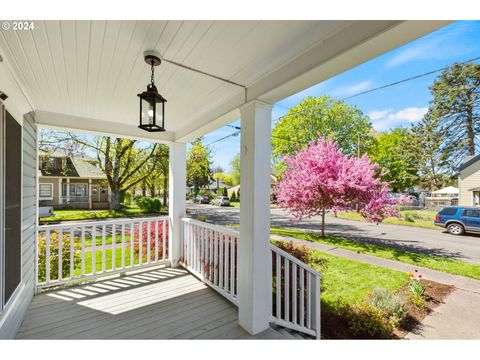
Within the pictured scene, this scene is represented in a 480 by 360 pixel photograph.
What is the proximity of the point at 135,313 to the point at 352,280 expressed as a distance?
12.1 ft

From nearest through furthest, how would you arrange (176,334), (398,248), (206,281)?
1. (176,334)
2. (206,281)
3. (398,248)

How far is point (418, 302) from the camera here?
10.6 feet

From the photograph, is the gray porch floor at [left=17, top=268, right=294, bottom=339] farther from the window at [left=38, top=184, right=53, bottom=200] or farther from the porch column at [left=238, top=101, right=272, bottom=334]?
the window at [left=38, top=184, right=53, bottom=200]

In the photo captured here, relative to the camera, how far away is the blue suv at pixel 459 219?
5895 millimetres

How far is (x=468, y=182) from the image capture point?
625cm

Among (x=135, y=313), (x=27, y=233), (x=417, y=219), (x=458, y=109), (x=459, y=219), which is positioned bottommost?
(x=417, y=219)

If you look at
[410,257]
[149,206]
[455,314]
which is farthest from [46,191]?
[455,314]

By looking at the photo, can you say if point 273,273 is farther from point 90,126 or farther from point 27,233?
point 90,126

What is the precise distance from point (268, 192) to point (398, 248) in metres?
6.08

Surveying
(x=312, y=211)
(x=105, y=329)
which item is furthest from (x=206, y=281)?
(x=312, y=211)

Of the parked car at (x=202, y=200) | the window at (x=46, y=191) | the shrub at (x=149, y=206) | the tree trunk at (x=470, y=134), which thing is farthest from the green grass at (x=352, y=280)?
the parked car at (x=202, y=200)

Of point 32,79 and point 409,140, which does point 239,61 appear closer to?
point 32,79

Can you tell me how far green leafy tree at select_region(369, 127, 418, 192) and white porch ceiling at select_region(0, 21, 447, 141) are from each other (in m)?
19.1

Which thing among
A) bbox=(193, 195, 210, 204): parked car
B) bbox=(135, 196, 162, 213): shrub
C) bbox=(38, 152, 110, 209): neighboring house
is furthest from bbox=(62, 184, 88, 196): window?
bbox=(193, 195, 210, 204): parked car
